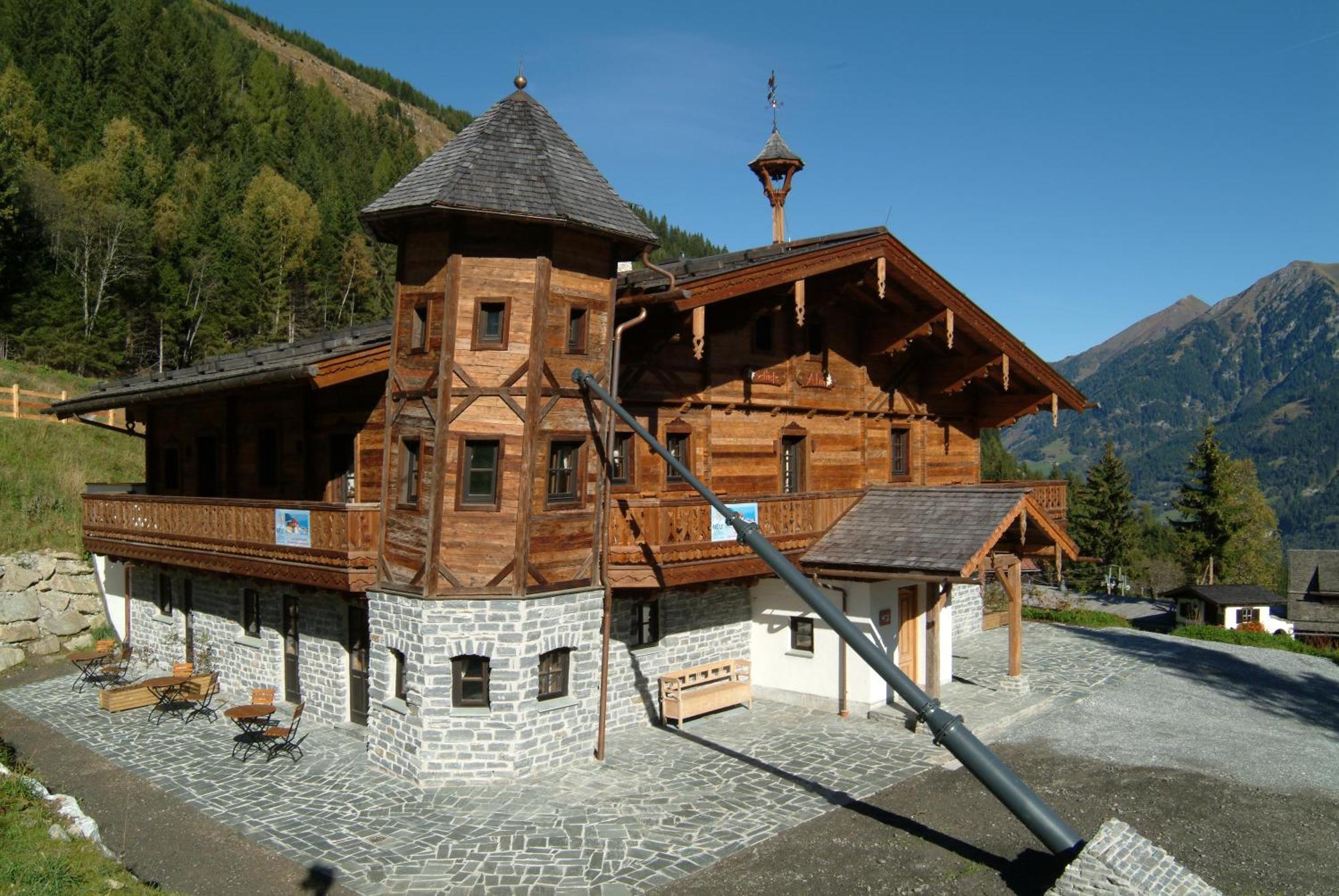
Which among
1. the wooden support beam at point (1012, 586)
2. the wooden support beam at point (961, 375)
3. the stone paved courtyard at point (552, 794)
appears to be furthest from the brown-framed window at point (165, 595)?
the wooden support beam at point (961, 375)

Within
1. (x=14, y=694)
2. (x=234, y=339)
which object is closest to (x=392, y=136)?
(x=234, y=339)

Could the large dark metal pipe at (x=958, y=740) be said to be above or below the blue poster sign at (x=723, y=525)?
below

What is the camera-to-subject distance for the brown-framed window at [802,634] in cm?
1783

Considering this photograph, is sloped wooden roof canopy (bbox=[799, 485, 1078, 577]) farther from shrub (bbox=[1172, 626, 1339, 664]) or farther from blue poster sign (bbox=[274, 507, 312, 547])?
shrub (bbox=[1172, 626, 1339, 664])

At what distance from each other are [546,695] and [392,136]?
111977 millimetres

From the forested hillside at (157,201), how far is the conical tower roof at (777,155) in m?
41.2

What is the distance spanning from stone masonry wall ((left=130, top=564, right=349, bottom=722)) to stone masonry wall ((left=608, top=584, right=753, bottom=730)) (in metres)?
4.90

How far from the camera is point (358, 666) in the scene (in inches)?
650

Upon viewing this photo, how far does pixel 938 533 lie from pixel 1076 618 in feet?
50.9

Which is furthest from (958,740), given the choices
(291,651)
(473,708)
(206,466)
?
(206,466)

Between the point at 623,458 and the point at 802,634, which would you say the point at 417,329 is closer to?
the point at 623,458

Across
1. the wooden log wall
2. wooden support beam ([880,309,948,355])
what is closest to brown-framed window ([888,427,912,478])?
wooden support beam ([880,309,948,355])

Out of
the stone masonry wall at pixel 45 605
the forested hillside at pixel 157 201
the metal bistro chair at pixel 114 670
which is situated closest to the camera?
the metal bistro chair at pixel 114 670

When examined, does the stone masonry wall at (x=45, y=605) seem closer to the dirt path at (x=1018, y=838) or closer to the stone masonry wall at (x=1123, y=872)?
the dirt path at (x=1018, y=838)
